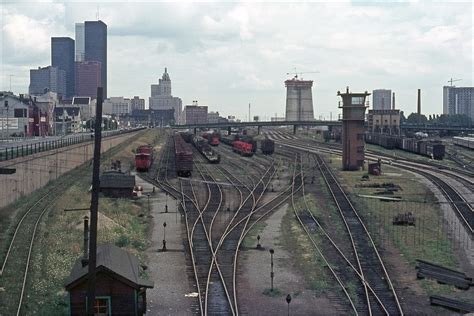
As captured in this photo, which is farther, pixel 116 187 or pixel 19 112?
pixel 19 112

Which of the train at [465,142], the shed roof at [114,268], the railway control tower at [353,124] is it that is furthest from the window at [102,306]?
the train at [465,142]

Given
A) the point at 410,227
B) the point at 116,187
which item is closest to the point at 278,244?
the point at 410,227

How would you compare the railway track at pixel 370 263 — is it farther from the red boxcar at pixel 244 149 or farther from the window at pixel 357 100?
the red boxcar at pixel 244 149

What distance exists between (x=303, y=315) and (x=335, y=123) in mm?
169661

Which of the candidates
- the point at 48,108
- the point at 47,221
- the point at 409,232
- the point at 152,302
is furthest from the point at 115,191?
the point at 48,108

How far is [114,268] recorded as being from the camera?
18375 mm

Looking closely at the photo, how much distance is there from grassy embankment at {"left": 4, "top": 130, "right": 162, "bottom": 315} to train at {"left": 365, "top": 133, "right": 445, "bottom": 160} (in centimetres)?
5124

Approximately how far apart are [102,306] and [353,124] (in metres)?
50.7

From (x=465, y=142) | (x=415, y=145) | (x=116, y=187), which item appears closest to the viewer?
(x=116, y=187)

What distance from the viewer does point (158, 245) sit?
100ft

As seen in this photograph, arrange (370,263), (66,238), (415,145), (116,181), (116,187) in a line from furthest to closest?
(415,145) → (116,181) → (116,187) → (66,238) → (370,263)

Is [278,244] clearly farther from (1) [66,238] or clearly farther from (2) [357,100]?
(2) [357,100]

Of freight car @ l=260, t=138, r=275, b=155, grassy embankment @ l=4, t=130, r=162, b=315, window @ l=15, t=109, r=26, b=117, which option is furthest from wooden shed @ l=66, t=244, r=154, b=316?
window @ l=15, t=109, r=26, b=117

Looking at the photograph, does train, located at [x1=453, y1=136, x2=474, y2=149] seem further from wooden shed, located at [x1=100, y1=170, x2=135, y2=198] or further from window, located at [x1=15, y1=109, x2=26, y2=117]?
wooden shed, located at [x1=100, y1=170, x2=135, y2=198]
